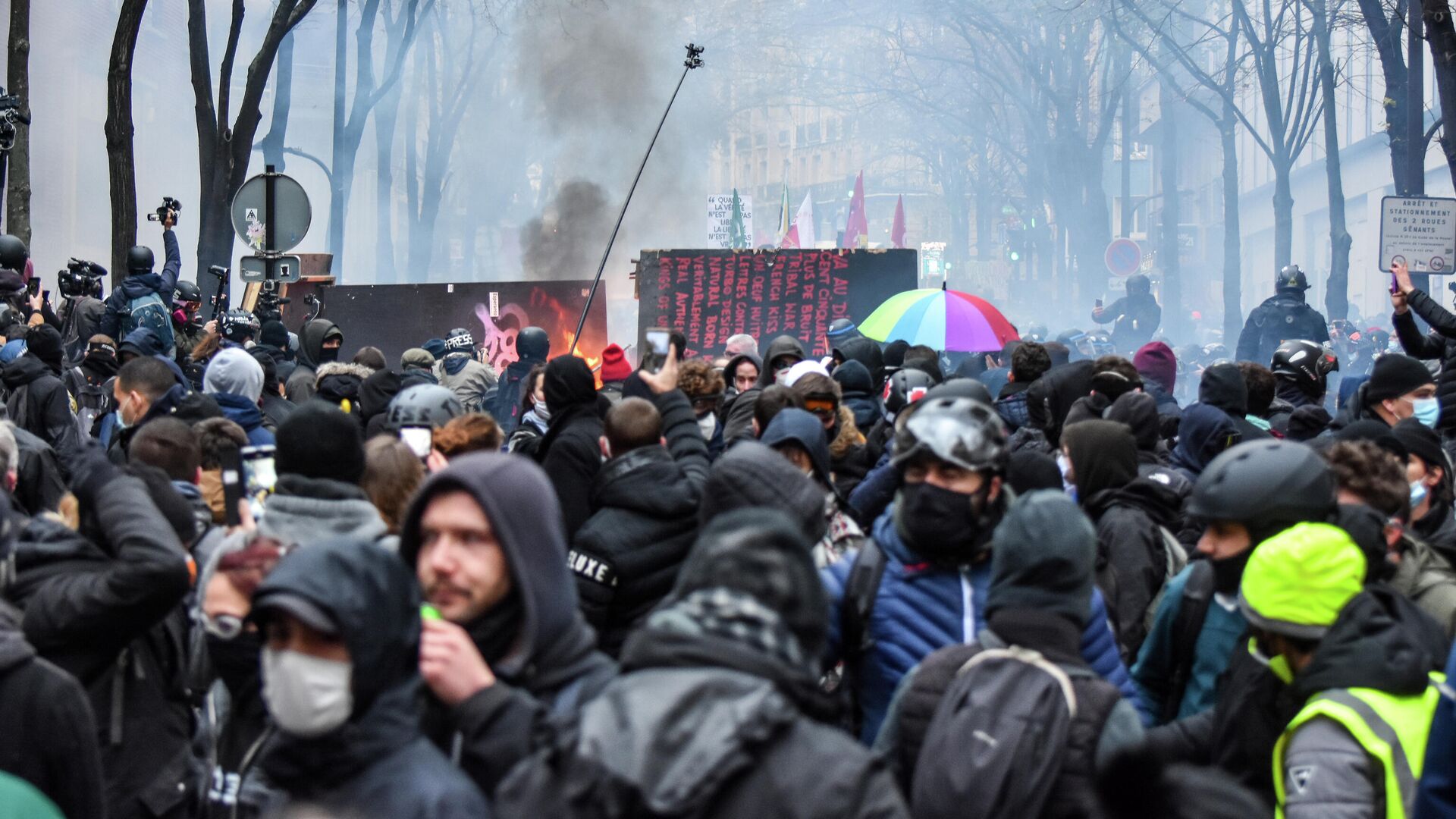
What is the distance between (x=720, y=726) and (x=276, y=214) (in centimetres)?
927

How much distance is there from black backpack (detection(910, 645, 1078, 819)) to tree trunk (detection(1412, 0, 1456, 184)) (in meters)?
10.3

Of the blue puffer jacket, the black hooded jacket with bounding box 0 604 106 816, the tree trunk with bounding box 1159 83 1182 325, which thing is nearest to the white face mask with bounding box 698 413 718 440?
the blue puffer jacket

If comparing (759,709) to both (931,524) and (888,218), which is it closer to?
(931,524)

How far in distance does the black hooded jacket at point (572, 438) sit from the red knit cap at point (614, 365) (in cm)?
270

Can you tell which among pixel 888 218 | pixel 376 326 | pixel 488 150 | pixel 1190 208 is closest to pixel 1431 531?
pixel 376 326

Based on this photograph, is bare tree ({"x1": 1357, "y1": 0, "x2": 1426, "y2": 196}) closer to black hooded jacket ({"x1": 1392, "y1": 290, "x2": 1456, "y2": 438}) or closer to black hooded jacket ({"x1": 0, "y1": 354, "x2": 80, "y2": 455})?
black hooded jacket ({"x1": 1392, "y1": 290, "x2": 1456, "y2": 438})

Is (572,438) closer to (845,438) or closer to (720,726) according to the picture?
(845,438)

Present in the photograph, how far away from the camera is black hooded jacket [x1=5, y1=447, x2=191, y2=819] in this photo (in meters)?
3.65

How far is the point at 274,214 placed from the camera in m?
10.7

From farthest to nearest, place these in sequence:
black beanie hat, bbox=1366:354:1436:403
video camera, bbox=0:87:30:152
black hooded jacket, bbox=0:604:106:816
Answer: video camera, bbox=0:87:30:152 < black beanie hat, bbox=1366:354:1436:403 < black hooded jacket, bbox=0:604:106:816

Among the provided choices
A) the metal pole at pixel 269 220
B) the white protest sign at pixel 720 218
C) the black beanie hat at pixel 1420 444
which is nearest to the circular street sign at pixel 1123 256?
the white protest sign at pixel 720 218

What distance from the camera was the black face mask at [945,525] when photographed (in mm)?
3498

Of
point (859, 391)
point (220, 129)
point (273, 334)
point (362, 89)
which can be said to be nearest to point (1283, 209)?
point (220, 129)

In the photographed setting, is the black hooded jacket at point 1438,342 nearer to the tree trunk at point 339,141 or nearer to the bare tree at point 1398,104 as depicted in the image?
the bare tree at point 1398,104
